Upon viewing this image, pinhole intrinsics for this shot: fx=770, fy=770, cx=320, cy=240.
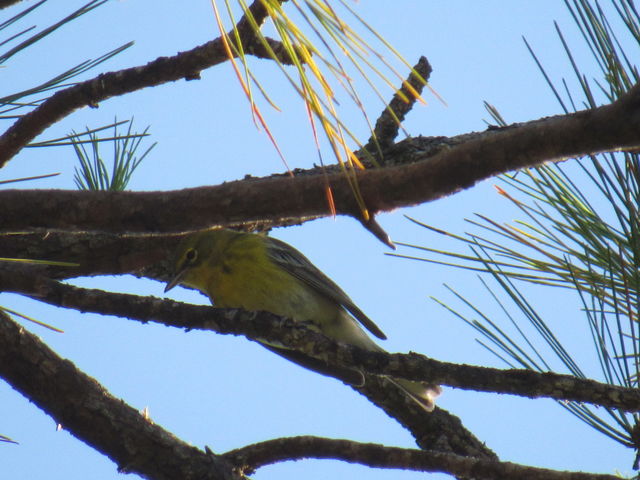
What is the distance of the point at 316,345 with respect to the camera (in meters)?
2.91

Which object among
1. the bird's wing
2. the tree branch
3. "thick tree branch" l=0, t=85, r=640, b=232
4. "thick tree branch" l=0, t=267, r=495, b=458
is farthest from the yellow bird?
"thick tree branch" l=0, t=85, r=640, b=232

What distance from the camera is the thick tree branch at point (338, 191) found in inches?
62.0

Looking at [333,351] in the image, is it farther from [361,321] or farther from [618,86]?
[361,321]

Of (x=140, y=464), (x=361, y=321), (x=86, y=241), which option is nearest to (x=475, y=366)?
(x=140, y=464)

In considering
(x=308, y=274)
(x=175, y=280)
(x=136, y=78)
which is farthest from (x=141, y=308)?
(x=308, y=274)

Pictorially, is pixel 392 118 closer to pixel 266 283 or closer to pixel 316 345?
pixel 316 345

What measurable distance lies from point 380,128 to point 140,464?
6.65ft

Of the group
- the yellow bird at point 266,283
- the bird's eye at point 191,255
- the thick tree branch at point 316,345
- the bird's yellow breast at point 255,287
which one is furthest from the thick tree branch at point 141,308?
the bird's eye at point 191,255

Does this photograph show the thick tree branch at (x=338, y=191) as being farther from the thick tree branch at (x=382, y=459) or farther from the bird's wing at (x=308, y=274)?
the bird's wing at (x=308, y=274)

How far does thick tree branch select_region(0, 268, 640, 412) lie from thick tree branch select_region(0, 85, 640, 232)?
564 mm

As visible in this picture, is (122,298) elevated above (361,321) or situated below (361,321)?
below

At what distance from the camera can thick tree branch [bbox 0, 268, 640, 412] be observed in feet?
7.95

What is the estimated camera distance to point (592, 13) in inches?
91.2

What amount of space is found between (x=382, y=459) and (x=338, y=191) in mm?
1348
